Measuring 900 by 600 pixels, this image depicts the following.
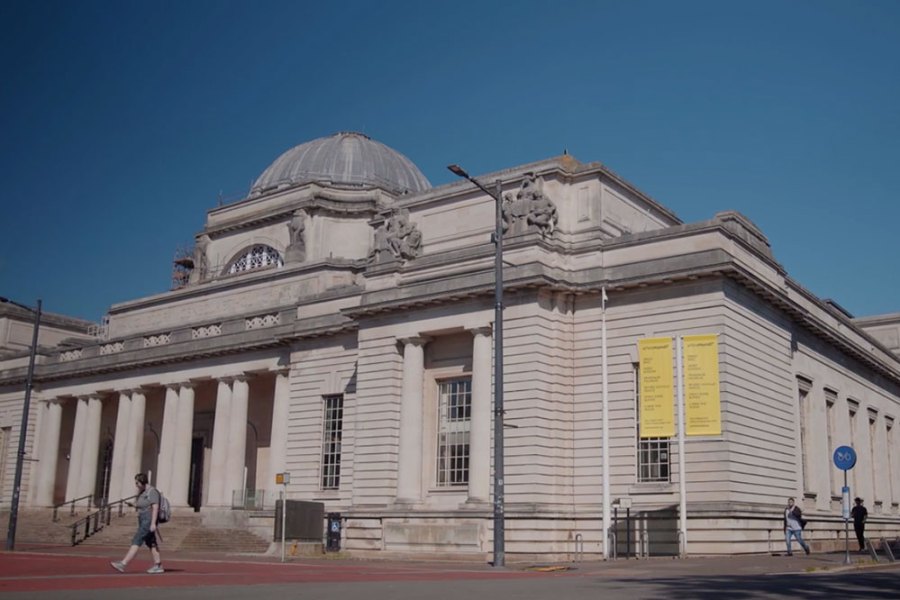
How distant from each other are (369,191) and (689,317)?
28640 millimetres

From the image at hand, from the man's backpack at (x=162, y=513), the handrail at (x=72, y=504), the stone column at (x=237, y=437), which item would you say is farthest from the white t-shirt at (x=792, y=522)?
the handrail at (x=72, y=504)

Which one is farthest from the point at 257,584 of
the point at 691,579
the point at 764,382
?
the point at 764,382

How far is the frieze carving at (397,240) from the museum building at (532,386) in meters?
0.10

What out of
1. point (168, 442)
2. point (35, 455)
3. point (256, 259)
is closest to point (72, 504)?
point (168, 442)

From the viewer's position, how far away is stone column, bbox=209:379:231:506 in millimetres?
48812

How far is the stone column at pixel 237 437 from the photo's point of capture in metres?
48.4

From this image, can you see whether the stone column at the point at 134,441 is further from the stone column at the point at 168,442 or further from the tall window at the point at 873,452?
the tall window at the point at 873,452

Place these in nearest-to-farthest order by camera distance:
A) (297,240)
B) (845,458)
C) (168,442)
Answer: (845,458), (168,442), (297,240)

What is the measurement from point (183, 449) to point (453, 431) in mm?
19065

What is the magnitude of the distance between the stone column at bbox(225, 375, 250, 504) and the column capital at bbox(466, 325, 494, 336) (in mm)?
16642

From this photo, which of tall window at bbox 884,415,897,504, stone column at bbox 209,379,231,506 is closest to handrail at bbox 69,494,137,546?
stone column at bbox 209,379,231,506

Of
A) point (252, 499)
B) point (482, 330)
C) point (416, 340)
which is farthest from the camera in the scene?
point (252, 499)

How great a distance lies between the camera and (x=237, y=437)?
49188 millimetres

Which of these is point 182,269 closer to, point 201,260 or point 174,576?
point 201,260
